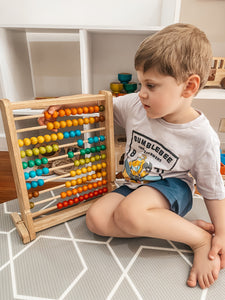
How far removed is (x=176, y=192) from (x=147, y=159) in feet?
0.49

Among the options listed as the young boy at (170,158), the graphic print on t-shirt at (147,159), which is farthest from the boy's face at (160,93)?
the graphic print on t-shirt at (147,159)

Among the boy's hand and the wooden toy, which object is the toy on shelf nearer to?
the wooden toy

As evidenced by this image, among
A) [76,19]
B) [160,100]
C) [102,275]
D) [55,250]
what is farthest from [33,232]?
[76,19]

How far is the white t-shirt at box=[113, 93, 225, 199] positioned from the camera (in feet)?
2.29

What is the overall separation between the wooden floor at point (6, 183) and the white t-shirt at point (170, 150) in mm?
615

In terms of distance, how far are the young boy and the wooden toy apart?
2.22ft

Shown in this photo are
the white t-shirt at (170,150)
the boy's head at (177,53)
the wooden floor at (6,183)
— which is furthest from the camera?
the wooden floor at (6,183)

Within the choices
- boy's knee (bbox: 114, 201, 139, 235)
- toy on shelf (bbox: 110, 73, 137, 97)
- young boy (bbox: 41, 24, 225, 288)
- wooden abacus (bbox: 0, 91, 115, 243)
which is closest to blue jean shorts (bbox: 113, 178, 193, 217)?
young boy (bbox: 41, 24, 225, 288)

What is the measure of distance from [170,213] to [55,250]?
0.40m

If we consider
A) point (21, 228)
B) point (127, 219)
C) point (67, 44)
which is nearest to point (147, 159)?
point (127, 219)

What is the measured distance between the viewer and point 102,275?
0.66 metres

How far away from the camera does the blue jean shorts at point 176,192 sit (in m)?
0.74

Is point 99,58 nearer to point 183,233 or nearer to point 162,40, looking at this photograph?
point 162,40

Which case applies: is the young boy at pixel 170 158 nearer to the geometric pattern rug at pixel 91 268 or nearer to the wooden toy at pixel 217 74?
the geometric pattern rug at pixel 91 268
